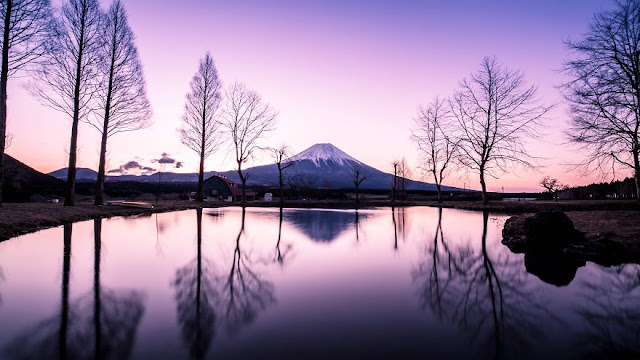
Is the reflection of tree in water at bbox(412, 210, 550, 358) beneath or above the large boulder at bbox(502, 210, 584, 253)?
beneath

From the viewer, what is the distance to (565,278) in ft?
24.1

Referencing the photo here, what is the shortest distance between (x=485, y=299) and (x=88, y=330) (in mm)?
5716

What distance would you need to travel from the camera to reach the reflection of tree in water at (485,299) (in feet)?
14.1

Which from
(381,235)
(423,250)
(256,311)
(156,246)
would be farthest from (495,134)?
(256,311)

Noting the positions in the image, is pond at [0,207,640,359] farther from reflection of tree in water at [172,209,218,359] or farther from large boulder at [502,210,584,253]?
large boulder at [502,210,584,253]

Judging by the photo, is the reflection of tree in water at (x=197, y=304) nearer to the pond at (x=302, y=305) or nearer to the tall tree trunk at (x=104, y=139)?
the pond at (x=302, y=305)

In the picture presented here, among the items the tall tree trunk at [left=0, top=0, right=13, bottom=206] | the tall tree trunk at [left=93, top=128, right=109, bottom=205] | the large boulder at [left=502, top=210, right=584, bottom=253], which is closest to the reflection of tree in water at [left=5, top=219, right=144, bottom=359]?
the large boulder at [left=502, top=210, right=584, bottom=253]

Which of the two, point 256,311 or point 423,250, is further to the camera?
point 423,250

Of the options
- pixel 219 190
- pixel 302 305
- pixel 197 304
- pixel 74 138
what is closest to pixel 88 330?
pixel 197 304

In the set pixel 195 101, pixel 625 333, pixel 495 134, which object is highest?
pixel 195 101

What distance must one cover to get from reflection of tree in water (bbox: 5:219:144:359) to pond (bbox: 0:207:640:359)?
2 centimetres

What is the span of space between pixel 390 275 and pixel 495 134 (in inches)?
1159

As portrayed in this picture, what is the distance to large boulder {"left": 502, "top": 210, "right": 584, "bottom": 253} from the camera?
11.0 meters

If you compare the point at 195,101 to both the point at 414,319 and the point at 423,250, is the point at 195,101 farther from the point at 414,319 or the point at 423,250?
the point at 414,319
